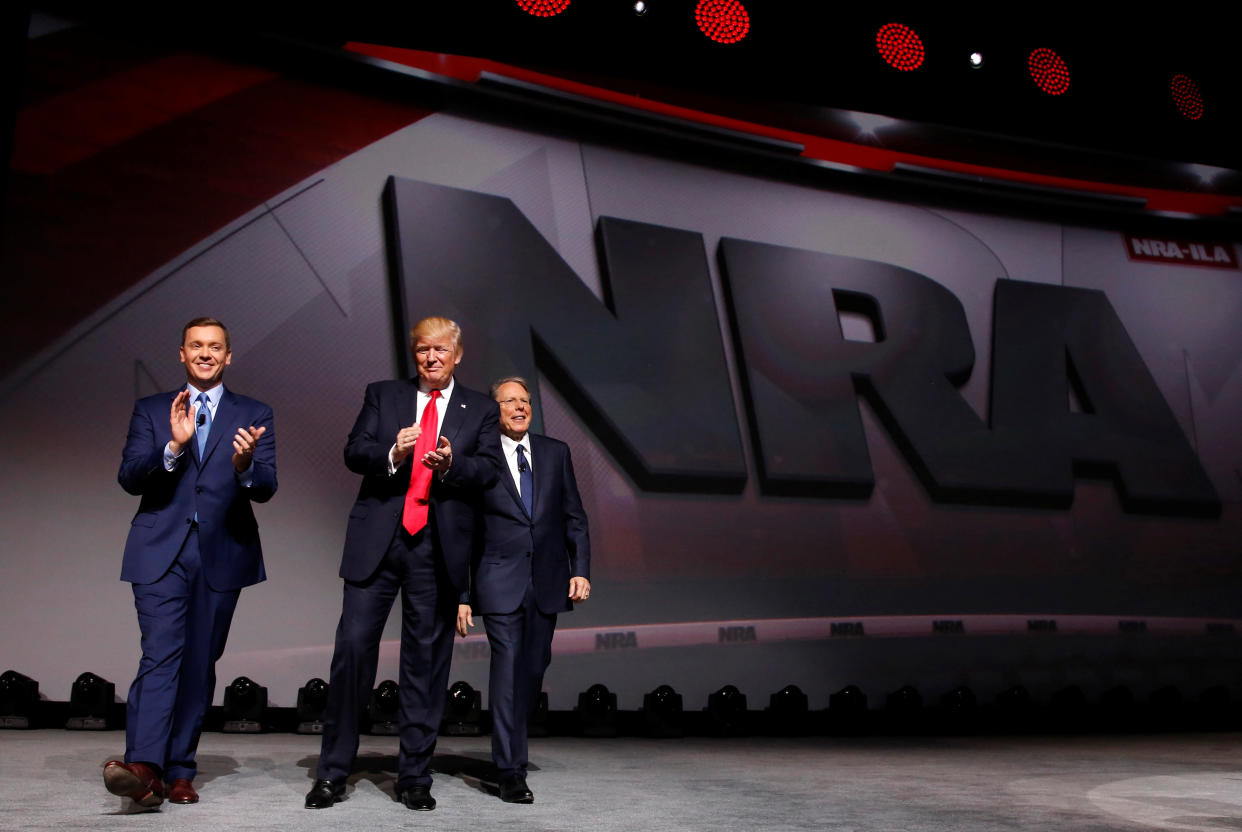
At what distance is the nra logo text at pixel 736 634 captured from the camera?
619 centimetres

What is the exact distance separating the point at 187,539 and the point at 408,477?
0.67 metres

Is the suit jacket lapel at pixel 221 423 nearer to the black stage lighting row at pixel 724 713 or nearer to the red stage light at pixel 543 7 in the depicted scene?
the black stage lighting row at pixel 724 713

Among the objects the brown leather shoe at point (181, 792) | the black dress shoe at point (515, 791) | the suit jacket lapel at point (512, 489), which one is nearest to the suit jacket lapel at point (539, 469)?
the suit jacket lapel at point (512, 489)

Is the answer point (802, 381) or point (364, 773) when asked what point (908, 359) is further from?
point (364, 773)

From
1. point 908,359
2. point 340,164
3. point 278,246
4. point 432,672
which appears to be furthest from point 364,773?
point 908,359

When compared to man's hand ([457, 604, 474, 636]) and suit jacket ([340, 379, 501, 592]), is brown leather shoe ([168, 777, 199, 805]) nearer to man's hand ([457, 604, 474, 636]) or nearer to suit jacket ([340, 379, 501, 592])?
suit jacket ([340, 379, 501, 592])

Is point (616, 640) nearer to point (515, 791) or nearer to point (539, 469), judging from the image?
point (539, 469)

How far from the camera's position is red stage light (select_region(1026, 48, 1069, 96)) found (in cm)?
669

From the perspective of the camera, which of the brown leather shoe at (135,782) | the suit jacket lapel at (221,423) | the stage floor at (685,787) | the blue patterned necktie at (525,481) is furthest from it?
the blue patterned necktie at (525,481)

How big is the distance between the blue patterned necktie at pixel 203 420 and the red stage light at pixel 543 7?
10.9ft

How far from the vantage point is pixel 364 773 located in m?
3.88

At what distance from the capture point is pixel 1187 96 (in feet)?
23.0

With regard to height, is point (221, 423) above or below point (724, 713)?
above

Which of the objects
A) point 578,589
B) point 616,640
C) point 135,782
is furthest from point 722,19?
point 135,782
